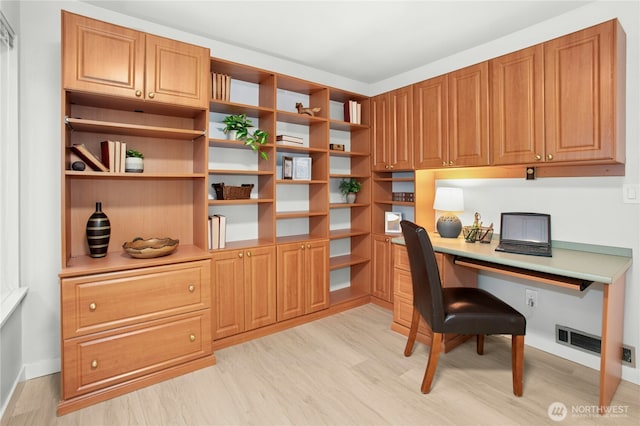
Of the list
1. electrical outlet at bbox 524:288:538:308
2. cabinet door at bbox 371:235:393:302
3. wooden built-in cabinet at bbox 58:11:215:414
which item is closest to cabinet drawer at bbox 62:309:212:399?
wooden built-in cabinet at bbox 58:11:215:414

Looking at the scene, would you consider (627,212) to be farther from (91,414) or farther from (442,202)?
(91,414)

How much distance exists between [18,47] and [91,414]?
231 cm

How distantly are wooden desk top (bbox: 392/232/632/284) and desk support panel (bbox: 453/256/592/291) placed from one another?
0.17 ft

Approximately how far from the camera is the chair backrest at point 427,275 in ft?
6.66

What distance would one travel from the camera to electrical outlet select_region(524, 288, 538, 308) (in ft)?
8.61

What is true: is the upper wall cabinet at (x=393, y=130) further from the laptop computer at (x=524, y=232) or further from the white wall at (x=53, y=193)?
the white wall at (x=53, y=193)

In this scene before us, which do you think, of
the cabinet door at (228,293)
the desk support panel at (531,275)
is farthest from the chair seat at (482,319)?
the cabinet door at (228,293)

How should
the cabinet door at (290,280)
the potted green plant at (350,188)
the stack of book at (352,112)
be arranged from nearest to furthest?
the cabinet door at (290,280) < the stack of book at (352,112) < the potted green plant at (350,188)

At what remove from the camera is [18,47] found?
2.11 m

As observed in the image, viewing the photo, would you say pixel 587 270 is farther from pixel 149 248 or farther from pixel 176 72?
pixel 176 72

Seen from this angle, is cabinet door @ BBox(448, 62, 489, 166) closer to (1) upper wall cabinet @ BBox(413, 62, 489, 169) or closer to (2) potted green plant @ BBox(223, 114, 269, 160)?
(1) upper wall cabinet @ BBox(413, 62, 489, 169)

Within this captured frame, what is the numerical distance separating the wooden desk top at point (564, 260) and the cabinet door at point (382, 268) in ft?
2.89

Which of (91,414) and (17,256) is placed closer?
(91,414)

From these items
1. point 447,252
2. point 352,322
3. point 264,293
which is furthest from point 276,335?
point 447,252
